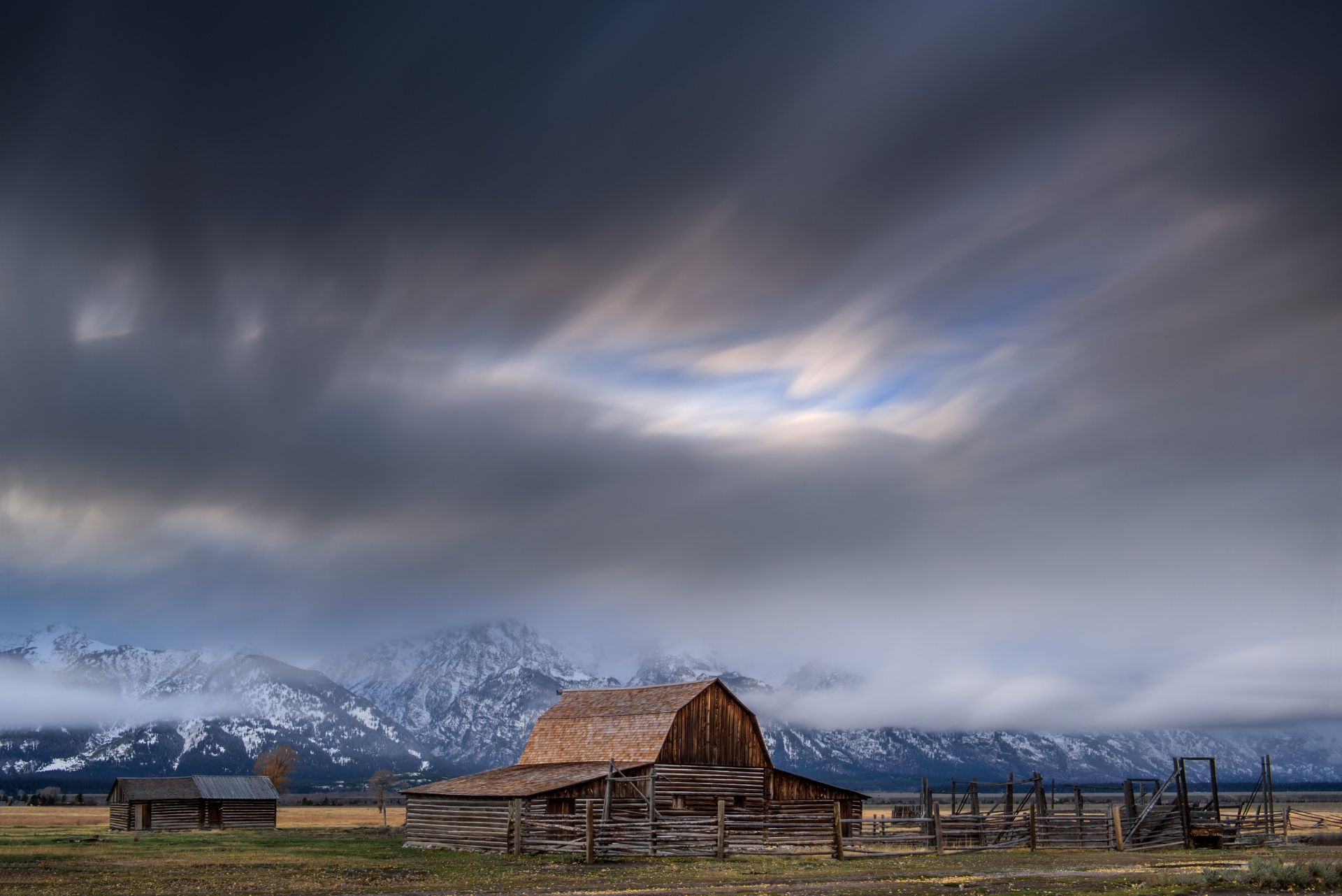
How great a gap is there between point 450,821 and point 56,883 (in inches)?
838

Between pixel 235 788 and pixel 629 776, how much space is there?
5146 centimetres

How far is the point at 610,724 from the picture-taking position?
56000 mm

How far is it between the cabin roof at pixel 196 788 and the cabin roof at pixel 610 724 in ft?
118

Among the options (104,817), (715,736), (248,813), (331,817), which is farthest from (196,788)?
(715,736)

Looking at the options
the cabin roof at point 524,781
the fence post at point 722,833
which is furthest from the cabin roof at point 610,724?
the fence post at point 722,833

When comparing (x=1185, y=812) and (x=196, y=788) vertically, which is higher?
(x=1185, y=812)

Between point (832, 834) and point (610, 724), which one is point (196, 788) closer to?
point (610, 724)

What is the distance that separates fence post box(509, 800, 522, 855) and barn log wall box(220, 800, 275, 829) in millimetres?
50553

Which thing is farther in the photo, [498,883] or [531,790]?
[531,790]

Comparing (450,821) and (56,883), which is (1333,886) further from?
(450,821)

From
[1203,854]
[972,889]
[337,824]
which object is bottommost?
[337,824]

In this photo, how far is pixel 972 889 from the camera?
2508 cm

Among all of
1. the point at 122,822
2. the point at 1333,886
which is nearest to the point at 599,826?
A: the point at 1333,886

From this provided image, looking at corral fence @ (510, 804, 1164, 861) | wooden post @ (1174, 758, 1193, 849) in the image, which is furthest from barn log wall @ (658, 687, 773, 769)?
wooden post @ (1174, 758, 1193, 849)
